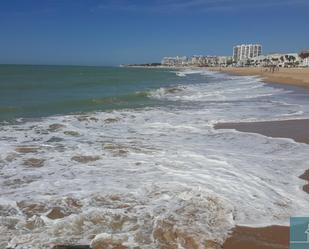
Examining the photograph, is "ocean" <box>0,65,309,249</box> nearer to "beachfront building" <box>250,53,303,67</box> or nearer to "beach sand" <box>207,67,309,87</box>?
"beach sand" <box>207,67,309,87</box>

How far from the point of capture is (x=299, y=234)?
4.18m

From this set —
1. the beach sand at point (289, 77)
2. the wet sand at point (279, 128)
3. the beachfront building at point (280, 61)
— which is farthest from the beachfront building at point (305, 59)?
the wet sand at point (279, 128)

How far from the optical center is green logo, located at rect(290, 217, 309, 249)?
12.6 feet

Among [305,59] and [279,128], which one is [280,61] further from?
[279,128]

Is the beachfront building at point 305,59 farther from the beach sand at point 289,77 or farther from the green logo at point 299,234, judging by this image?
the green logo at point 299,234

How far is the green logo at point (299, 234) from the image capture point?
12.6 ft

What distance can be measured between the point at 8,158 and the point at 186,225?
181 inches

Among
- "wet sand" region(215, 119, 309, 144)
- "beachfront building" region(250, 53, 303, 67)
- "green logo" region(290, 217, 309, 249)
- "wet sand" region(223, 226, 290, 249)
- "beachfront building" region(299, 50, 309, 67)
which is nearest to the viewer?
"green logo" region(290, 217, 309, 249)

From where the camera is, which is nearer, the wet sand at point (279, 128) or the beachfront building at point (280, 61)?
the wet sand at point (279, 128)

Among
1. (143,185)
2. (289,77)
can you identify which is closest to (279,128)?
(143,185)

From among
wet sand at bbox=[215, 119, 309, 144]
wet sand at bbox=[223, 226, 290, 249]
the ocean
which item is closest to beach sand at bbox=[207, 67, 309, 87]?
wet sand at bbox=[215, 119, 309, 144]

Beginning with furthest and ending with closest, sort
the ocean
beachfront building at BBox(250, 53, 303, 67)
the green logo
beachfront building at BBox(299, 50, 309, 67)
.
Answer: beachfront building at BBox(250, 53, 303, 67)
beachfront building at BBox(299, 50, 309, 67)
the ocean
the green logo

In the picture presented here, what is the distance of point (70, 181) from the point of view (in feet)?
21.6

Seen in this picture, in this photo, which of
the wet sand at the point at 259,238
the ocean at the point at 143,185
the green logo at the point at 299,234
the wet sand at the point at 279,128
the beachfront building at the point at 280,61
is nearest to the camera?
the green logo at the point at 299,234
